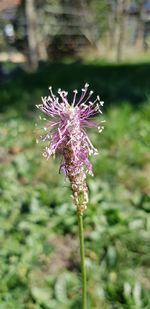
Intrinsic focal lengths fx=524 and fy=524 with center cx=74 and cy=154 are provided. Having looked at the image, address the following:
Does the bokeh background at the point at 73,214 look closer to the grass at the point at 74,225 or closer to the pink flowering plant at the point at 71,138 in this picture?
the grass at the point at 74,225

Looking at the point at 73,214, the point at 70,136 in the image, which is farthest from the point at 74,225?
the point at 70,136

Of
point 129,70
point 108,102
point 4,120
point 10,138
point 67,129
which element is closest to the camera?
point 67,129

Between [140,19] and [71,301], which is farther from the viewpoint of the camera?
[140,19]

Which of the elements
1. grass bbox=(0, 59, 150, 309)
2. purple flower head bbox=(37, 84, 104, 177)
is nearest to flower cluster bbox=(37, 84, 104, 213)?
purple flower head bbox=(37, 84, 104, 177)

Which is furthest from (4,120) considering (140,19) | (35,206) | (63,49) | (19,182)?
(63,49)

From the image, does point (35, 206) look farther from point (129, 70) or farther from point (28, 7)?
point (28, 7)

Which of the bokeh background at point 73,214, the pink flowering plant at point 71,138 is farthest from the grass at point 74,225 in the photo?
the pink flowering plant at point 71,138

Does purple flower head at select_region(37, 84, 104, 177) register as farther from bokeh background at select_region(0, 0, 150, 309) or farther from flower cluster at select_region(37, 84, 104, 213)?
bokeh background at select_region(0, 0, 150, 309)

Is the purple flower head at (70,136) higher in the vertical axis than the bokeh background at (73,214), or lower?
higher

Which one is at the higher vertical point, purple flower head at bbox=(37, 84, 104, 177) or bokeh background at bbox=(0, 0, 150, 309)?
purple flower head at bbox=(37, 84, 104, 177)
